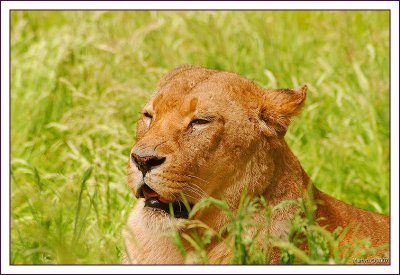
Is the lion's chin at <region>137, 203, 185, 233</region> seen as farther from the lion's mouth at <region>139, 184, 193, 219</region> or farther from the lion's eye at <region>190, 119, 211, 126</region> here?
the lion's eye at <region>190, 119, 211, 126</region>

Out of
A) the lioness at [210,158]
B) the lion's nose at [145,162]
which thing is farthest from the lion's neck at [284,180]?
the lion's nose at [145,162]

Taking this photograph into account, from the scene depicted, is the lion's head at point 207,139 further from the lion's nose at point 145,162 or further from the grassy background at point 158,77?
the grassy background at point 158,77

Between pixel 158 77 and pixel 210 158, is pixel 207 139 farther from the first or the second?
pixel 158 77

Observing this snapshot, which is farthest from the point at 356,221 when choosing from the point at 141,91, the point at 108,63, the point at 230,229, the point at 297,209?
the point at 108,63

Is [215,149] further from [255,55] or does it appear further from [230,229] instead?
[255,55]

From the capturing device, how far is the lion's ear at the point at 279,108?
5.39 metres

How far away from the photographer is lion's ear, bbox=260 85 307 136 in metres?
5.39

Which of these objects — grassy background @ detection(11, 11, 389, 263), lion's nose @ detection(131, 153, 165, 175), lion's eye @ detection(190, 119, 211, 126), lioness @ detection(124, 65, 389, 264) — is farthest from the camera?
grassy background @ detection(11, 11, 389, 263)

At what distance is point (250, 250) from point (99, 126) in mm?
2898

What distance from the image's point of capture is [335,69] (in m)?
8.42

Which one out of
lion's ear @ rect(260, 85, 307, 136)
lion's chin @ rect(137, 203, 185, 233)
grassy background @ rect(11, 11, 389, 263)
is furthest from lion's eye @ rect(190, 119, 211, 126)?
grassy background @ rect(11, 11, 389, 263)

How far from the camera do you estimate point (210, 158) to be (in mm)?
5223

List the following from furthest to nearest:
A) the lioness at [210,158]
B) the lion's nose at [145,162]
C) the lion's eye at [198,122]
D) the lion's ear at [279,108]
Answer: the lion's ear at [279,108]
the lion's eye at [198,122]
the lioness at [210,158]
the lion's nose at [145,162]

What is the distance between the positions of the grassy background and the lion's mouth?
1434 mm
